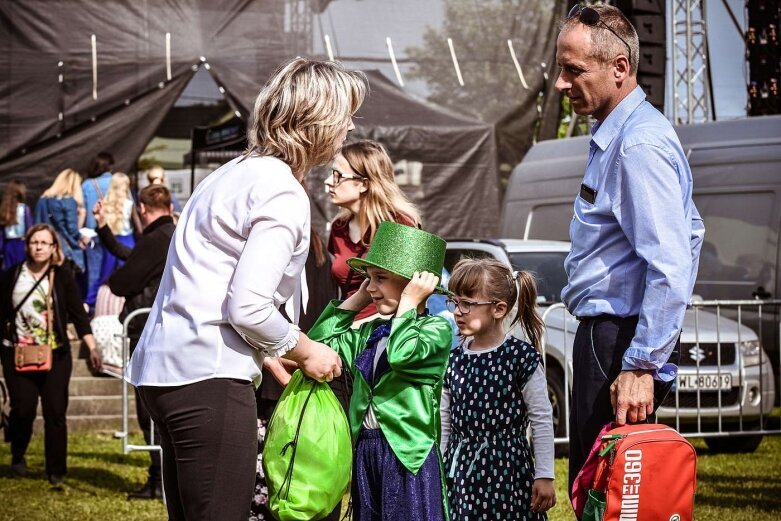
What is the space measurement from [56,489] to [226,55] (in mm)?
6581

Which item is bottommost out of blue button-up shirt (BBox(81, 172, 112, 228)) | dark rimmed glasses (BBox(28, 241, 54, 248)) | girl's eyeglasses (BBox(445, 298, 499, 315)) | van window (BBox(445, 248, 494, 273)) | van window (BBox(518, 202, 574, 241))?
girl's eyeglasses (BBox(445, 298, 499, 315))

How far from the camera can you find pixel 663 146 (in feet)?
11.2

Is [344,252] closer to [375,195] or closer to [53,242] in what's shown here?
[375,195]

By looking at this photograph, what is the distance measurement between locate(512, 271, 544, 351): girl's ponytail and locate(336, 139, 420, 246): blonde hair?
521 millimetres

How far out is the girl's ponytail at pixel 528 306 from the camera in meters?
4.85

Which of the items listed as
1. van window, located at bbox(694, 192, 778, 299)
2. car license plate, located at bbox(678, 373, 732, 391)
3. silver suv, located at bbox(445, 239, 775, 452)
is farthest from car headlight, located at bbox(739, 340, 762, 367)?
van window, located at bbox(694, 192, 778, 299)

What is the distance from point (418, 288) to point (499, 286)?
2.52 feet

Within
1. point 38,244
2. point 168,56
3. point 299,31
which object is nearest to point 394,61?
point 299,31

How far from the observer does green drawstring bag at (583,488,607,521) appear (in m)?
3.33

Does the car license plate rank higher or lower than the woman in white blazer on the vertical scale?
lower

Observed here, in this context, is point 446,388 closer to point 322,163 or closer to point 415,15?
point 322,163

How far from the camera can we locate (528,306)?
490 cm

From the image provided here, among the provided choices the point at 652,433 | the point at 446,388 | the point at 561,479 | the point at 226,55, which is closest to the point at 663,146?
the point at 652,433

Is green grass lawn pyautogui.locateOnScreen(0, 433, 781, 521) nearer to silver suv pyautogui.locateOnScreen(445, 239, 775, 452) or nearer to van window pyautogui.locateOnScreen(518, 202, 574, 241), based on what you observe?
silver suv pyautogui.locateOnScreen(445, 239, 775, 452)
